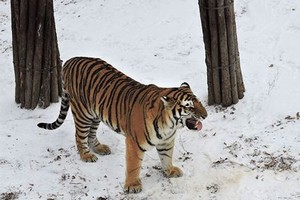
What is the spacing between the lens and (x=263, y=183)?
4.80 m

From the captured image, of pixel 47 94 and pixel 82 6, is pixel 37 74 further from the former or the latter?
pixel 82 6

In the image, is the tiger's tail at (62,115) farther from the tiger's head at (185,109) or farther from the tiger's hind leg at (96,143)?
the tiger's head at (185,109)

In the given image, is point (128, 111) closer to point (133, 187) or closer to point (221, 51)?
point (133, 187)

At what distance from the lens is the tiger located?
4.55 metres

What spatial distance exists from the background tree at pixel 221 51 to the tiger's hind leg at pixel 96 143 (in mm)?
1464

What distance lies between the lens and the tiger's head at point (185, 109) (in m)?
4.47

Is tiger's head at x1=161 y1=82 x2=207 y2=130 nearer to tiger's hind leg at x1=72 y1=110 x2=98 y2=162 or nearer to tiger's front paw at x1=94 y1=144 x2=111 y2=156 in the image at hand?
tiger's hind leg at x1=72 y1=110 x2=98 y2=162

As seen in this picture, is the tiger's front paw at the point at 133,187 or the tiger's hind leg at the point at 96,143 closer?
the tiger's front paw at the point at 133,187

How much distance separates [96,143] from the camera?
567 cm

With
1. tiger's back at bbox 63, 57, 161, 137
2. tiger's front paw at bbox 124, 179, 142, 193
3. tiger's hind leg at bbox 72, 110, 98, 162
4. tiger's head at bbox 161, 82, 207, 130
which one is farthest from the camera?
tiger's hind leg at bbox 72, 110, 98, 162

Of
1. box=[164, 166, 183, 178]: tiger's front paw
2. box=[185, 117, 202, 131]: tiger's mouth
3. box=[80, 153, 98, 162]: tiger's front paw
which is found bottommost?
box=[164, 166, 183, 178]: tiger's front paw

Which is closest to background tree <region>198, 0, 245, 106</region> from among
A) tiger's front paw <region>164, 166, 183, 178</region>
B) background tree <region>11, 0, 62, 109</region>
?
tiger's front paw <region>164, 166, 183, 178</region>

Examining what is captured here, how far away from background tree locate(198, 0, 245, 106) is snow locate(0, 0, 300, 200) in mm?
164

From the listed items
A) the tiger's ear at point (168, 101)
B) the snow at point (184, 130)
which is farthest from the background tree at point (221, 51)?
the tiger's ear at point (168, 101)
